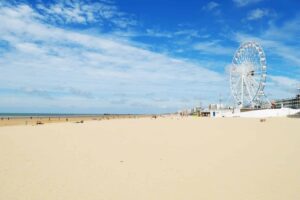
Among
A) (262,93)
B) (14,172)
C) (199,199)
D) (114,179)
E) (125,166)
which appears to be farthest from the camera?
(262,93)

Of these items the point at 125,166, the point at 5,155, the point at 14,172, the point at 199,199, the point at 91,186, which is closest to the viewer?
the point at 199,199

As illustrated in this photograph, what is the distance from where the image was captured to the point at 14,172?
7375 millimetres

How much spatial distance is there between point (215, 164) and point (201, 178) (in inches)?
62.8

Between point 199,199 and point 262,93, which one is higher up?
point 262,93

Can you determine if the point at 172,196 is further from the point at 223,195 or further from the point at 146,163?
the point at 146,163

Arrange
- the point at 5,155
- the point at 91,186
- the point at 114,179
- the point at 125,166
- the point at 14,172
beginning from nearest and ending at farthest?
the point at 91,186, the point at 114,179, the point at 14,172, the point at 125,166, the point at 5,155

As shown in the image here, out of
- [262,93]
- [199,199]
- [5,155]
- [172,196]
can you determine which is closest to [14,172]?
[5,155]

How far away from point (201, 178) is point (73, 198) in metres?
2.76

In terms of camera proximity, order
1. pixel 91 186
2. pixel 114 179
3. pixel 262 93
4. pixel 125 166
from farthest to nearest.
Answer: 1. pixel 262 93
2. pixel 125 166
3. pixel 114 179
4. pixel 91 186

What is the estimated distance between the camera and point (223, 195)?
5.46 metres

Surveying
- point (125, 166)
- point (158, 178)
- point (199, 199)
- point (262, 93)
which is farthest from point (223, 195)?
point (262, 93)

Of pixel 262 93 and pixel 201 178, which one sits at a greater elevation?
pixel 262 93

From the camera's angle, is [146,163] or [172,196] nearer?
[172,196]

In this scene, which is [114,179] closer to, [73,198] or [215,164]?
[73,198]
